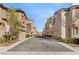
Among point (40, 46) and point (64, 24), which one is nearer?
point (40, 46)

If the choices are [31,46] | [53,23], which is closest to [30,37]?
[31,46]

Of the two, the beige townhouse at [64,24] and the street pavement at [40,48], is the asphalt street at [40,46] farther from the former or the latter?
the beige townhouse at [64,24]

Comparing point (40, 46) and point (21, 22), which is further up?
point (21, 22)

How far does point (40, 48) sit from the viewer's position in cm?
562

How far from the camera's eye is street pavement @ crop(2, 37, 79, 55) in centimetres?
557

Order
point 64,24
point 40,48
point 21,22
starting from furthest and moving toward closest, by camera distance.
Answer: point 21,22 → point 64,24 → point 40,48

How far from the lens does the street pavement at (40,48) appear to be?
5566mm

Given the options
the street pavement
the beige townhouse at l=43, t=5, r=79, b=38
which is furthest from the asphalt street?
the beige townhouse at l=43, t=5, r=79, b=38

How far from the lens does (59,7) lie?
224 inches

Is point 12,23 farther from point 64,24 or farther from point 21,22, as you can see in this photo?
point 64,24

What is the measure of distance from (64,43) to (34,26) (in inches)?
32.2

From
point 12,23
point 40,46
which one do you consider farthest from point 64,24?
point 12,23

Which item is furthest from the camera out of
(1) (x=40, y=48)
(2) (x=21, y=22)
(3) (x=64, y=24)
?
(2) (x=21, y=22)

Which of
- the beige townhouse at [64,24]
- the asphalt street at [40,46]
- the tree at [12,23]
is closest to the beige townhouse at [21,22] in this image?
the tree at [12,23]
